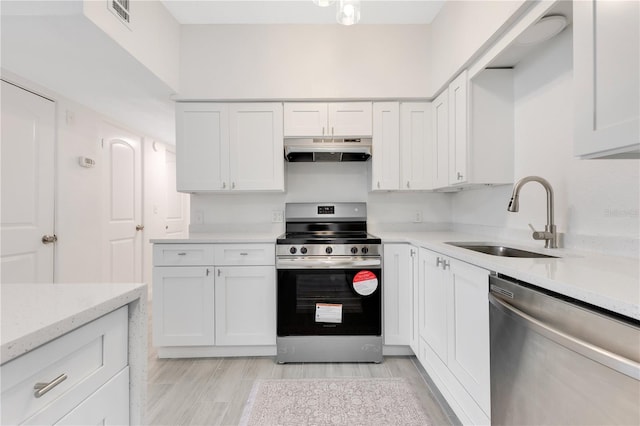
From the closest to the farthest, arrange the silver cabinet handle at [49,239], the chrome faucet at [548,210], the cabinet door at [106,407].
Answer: the cabinet door at [106,407], the chrome faucet at [548,210], the silver cabinet handle at [49,239]

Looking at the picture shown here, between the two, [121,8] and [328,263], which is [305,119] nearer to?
[328,263]

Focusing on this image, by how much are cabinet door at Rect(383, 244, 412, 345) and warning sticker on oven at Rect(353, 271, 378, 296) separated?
0.42ft

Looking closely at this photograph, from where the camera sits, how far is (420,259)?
1998 mm

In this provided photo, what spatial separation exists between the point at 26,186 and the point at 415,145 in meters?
3.18

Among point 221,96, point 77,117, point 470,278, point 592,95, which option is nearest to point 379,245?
point 470,278

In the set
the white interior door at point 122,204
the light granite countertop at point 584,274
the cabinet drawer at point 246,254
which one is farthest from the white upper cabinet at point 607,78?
the white interior door at point 122,204

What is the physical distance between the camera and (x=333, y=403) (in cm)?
168

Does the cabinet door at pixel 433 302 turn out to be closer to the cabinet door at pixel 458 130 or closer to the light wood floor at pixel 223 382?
the light wood floor at pixel 223 382

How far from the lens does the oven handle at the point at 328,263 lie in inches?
83.2

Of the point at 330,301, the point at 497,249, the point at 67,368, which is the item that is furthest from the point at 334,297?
the point at 67,368

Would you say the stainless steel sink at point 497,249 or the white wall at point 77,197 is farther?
the white wall at point 77,197

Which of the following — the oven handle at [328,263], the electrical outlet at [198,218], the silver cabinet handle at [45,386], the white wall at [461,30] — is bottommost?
the oven handle at [328,263]

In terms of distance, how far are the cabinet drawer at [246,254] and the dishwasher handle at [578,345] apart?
156 cm

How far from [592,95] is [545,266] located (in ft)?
1.93
